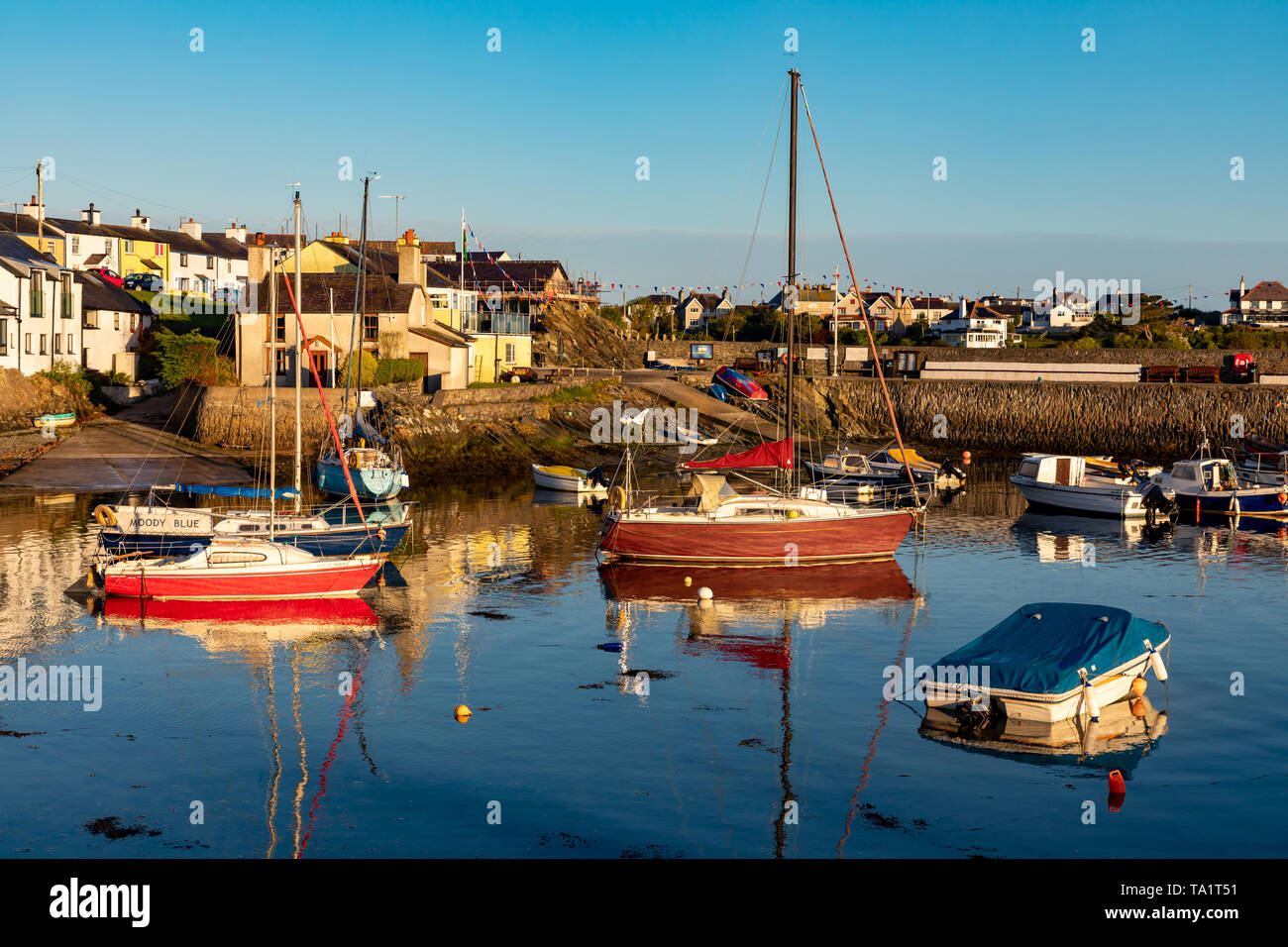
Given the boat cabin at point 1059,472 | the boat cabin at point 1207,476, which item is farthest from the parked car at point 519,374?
the boat cabin at point 1207,476

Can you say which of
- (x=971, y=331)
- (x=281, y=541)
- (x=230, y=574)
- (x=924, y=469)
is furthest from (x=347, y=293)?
(x=971, y=331)

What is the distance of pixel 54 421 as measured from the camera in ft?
197

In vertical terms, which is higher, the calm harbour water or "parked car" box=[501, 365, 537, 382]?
"parked car" box=[501, 365, 537, 382]

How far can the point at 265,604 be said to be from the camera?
32844 millimetres

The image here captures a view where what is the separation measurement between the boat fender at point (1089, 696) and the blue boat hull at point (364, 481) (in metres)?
32.2

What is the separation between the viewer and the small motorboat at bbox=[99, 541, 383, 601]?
1235 inches

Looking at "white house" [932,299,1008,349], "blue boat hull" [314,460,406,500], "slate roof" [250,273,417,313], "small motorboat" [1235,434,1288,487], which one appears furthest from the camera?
"white house" [932,299,1008,349]

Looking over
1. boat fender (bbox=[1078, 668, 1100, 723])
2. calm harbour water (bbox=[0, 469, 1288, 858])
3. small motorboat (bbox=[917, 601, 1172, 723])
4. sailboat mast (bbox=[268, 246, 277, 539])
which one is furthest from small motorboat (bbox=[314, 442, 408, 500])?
boat fender (bbox=[1078, 668, 1100, 723])

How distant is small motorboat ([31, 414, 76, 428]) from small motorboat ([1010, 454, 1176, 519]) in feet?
161

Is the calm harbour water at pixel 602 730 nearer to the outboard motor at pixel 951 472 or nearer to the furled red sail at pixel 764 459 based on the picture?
the furled red sail at pixel 764 459

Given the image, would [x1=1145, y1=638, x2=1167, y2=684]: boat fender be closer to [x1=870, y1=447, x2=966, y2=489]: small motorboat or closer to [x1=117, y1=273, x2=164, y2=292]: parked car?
[x1=870, y1=447, x2=966, y2=489]: small motorboat

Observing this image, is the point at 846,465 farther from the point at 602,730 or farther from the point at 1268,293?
the point at 1268,293

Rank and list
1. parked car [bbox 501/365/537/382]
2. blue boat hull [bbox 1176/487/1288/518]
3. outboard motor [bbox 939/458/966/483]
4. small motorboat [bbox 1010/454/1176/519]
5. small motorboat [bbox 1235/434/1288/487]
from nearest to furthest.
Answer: blue boat hull [bbox 1176/487/1288/518] → small motorboat [bbox 1010/454/1176/519] → small motorboat [bbox 1235/434/1288/487] → outboard motor [bbox 939/458/966/483] → parked car [bbox 501/365/537/382]
